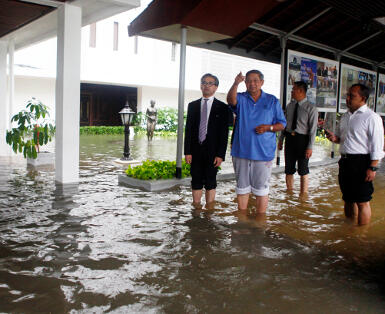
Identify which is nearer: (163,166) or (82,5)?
(82,5)

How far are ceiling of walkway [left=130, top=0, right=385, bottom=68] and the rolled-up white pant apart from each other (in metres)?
2.79

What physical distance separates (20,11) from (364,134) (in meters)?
6.90

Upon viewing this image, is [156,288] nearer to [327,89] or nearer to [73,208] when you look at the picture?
[73,208]

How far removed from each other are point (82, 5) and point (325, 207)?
550cm

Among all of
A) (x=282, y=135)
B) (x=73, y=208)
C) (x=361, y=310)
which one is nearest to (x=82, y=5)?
(x=73, y=208)

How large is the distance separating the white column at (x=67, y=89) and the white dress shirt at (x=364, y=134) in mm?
4732

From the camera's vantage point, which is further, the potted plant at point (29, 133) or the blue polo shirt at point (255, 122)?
the potted plant at point (29, 133)

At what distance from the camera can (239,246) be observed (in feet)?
13.5

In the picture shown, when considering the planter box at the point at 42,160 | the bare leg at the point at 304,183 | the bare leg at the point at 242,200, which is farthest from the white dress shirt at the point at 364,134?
the planter box at the point at 42,160

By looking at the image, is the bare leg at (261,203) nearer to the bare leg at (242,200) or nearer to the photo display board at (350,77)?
the bare leg at (242,200)

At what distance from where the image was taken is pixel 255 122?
15.8 feet

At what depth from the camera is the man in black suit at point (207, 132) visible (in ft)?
17.3

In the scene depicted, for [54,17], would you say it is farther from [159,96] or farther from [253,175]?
[159,96]

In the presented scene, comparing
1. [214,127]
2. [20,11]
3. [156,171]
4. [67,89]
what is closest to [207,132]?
[214,127]
